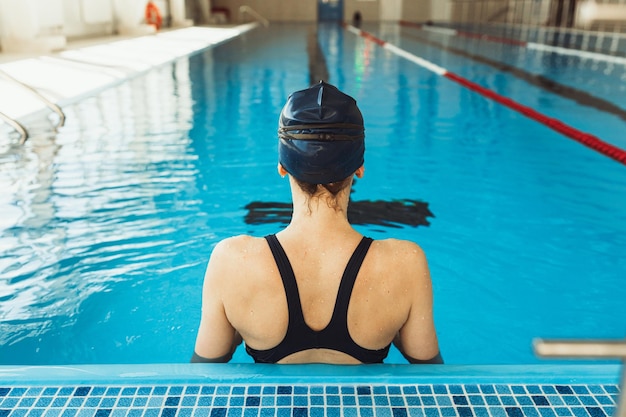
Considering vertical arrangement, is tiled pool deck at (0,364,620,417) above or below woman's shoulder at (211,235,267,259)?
below

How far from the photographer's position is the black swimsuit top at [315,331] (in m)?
1.34

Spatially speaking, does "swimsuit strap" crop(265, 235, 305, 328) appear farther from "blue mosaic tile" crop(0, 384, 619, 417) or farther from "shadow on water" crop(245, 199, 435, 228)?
"shadow on water" crop(245, 199, 435, 228)

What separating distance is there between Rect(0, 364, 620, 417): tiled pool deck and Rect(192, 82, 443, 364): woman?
0.37ft

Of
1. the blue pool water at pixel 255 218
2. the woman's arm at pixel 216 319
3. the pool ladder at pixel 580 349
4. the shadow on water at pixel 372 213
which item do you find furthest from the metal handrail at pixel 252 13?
the pool ladder at pixel 580 349

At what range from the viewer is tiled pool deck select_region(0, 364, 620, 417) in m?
1.34

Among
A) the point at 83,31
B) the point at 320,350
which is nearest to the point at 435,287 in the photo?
the point at 320,350

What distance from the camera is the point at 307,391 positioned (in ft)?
4.61

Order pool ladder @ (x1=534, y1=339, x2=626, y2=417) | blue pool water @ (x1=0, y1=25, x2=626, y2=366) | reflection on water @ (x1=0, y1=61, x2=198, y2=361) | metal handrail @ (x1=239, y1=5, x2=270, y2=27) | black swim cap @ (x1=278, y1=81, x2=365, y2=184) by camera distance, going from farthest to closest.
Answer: metal handrail @ (x1=239, y1=5, x2=270, y2=27), reflection on water @ (x1=0, y1=61, x2=198, y2=361), blue pool water @ (x1=0, y1=25, x2=626, y2=366), black swim cap @ (x1=278, y1=81, x2=365, y2=184), pool ladder @ (x1=534, y1=339, x2=626, y2=417)

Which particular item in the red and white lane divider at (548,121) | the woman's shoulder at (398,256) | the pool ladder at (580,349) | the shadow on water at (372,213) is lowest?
the shadow on water at (372,213)

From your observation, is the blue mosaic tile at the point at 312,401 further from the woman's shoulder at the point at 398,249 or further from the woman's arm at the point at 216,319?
the woman's shoulder at the point at 398,249

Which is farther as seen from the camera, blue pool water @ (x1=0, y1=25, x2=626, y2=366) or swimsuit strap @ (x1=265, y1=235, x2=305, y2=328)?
blue pool water @ (x1=0, y1=25, x2=626, y2=366)

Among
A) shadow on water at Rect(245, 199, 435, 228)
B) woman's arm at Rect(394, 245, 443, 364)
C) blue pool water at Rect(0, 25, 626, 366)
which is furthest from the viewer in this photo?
shadow on water at Rect(245, 199, 435, 228)

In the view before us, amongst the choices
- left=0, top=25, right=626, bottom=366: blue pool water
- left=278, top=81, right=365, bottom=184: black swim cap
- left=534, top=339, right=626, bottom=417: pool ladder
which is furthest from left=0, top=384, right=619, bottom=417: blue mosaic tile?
left=0, top=25, right=626, bottom=366: blue pool water

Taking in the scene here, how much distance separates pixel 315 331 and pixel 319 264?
18cm
